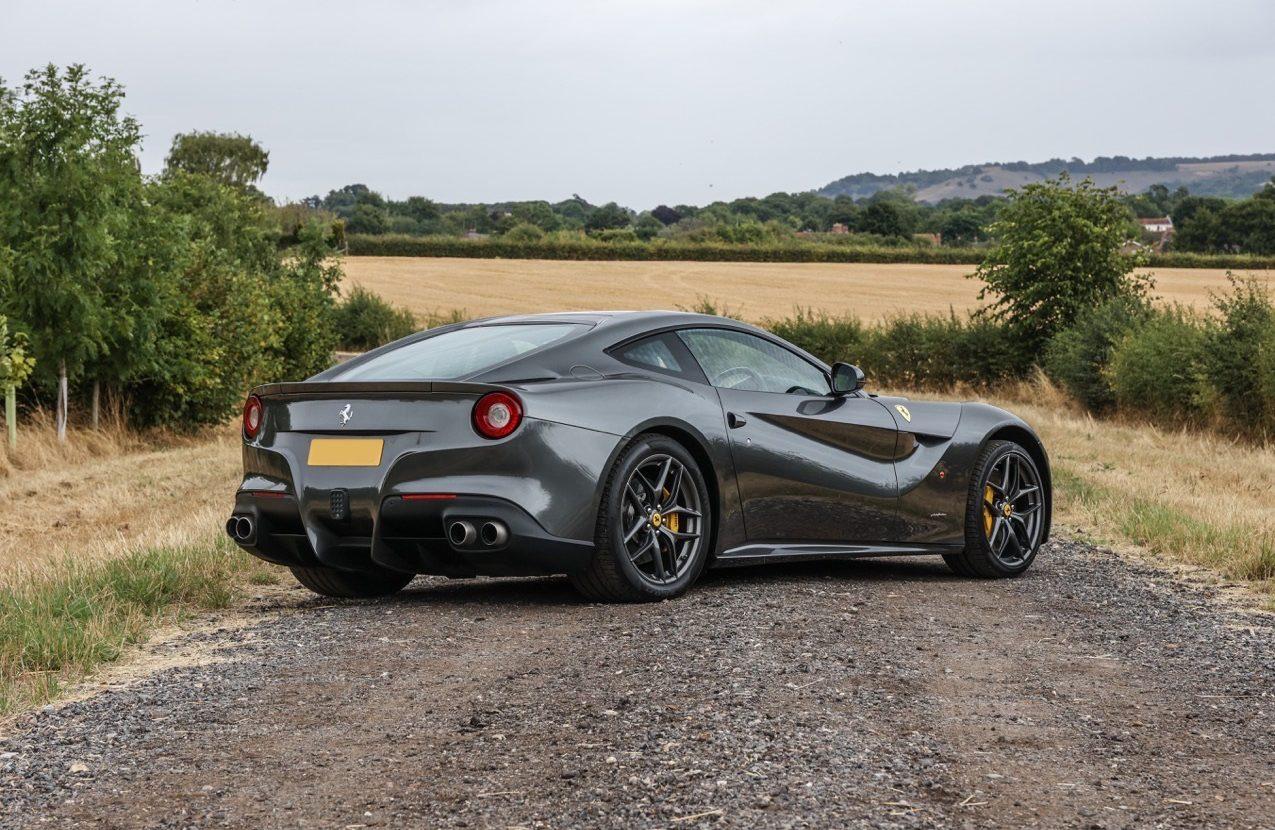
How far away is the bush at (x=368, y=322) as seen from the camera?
5694 centimetres

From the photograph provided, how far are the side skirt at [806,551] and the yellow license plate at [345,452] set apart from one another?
1.77 metres

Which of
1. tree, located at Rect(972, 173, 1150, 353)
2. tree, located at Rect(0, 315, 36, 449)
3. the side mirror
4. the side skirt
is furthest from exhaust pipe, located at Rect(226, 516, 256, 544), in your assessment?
tree, located at Rect(972, 173, 1150, 353)

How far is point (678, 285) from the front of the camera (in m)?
72.1

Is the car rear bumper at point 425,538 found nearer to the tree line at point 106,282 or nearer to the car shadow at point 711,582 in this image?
the car shadow at point 711,582

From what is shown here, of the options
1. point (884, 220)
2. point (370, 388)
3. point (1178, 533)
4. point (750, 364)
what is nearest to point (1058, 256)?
point (1178, 533)

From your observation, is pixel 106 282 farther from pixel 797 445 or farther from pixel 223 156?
pixel 223 156

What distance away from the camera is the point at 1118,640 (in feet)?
21.5

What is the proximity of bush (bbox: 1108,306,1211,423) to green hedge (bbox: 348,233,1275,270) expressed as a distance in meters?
57.3

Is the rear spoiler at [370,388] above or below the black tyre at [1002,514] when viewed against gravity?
above

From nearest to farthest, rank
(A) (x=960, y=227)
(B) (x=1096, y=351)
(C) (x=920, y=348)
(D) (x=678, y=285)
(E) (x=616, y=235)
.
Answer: (B) (x=1096, y=351) → (C) (x=920, y=348) → (D) (x=678, y=285) → (E) (x=616, y=235) → (A) (x=960, y=227)

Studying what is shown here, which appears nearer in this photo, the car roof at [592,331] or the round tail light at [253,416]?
the car roof at [592,331]

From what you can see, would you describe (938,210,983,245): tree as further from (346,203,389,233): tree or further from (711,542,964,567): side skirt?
(711,542,964,567): side skirt

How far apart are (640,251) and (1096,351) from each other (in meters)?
58.2

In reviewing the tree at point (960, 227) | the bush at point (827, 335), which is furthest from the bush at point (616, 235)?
the bush at point (827, 335)
